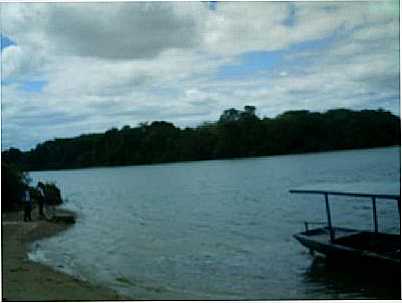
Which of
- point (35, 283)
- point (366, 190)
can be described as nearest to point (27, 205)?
point (35, 283)

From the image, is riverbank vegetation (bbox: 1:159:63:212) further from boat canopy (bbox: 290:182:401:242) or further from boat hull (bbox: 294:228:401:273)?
boat canopy (bbox: 290:182:401:242)

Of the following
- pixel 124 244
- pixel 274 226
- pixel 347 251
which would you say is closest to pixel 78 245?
pixel 124 244

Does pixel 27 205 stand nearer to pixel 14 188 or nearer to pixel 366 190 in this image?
pixel 14 188

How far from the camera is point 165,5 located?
7125 millimetres

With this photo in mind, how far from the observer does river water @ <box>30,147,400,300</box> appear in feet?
31.0

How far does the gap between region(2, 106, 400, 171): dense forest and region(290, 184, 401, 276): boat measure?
3.17ft

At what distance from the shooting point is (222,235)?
16.4 meters

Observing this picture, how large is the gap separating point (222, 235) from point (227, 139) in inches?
110

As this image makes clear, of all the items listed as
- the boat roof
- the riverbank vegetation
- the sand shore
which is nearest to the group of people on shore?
the riverbank vegetation

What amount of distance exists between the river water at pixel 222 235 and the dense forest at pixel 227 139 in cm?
78

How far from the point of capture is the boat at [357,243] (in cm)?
820

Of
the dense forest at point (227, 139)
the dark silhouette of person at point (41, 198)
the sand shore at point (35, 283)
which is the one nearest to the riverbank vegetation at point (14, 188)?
the dark silhouette of person at point (41, 198)

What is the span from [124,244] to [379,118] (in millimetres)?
9000

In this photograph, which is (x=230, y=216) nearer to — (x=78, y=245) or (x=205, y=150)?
(x=205, y=150)
